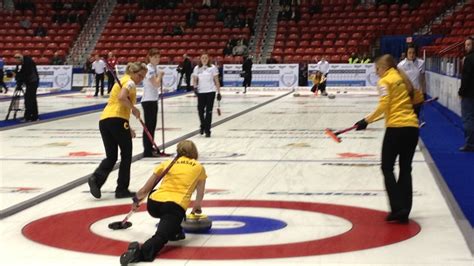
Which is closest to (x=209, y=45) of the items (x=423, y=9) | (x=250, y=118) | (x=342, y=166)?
(x=423, y=9)

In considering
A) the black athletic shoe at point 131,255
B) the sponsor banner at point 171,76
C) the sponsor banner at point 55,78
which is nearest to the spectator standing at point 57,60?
the sponsor banner at point 55,78

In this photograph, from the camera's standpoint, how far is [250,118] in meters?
22.2

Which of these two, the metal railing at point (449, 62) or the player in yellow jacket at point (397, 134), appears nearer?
the player in yellow jacket at point (397, 134)

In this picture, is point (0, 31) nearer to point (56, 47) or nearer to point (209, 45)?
point (56, 47)

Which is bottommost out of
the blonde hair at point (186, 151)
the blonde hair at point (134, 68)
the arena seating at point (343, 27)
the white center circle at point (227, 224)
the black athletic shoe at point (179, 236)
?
the white center circle at point (227, 224)

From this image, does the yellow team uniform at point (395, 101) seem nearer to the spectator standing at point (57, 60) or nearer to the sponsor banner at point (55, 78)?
the sponsor banner at point (55, 78)

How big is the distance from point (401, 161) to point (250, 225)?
5.22ft

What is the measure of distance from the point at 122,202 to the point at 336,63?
104ft

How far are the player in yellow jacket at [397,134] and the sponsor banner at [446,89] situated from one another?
12.8m

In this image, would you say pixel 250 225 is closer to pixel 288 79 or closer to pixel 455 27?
pixel 288 79

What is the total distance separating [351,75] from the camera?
38656mm

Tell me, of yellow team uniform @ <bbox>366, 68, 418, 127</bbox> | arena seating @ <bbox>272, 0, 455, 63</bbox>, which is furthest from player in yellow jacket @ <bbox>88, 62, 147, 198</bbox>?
arena seating @ <bbox>272, 0, 455, 63</bbox>

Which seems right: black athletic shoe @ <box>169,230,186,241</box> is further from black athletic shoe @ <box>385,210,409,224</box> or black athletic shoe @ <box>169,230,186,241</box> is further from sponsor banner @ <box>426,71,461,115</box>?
sponsor banner @ <box>426,71,461,115</box>

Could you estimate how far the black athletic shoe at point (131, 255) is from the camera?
645 cm
